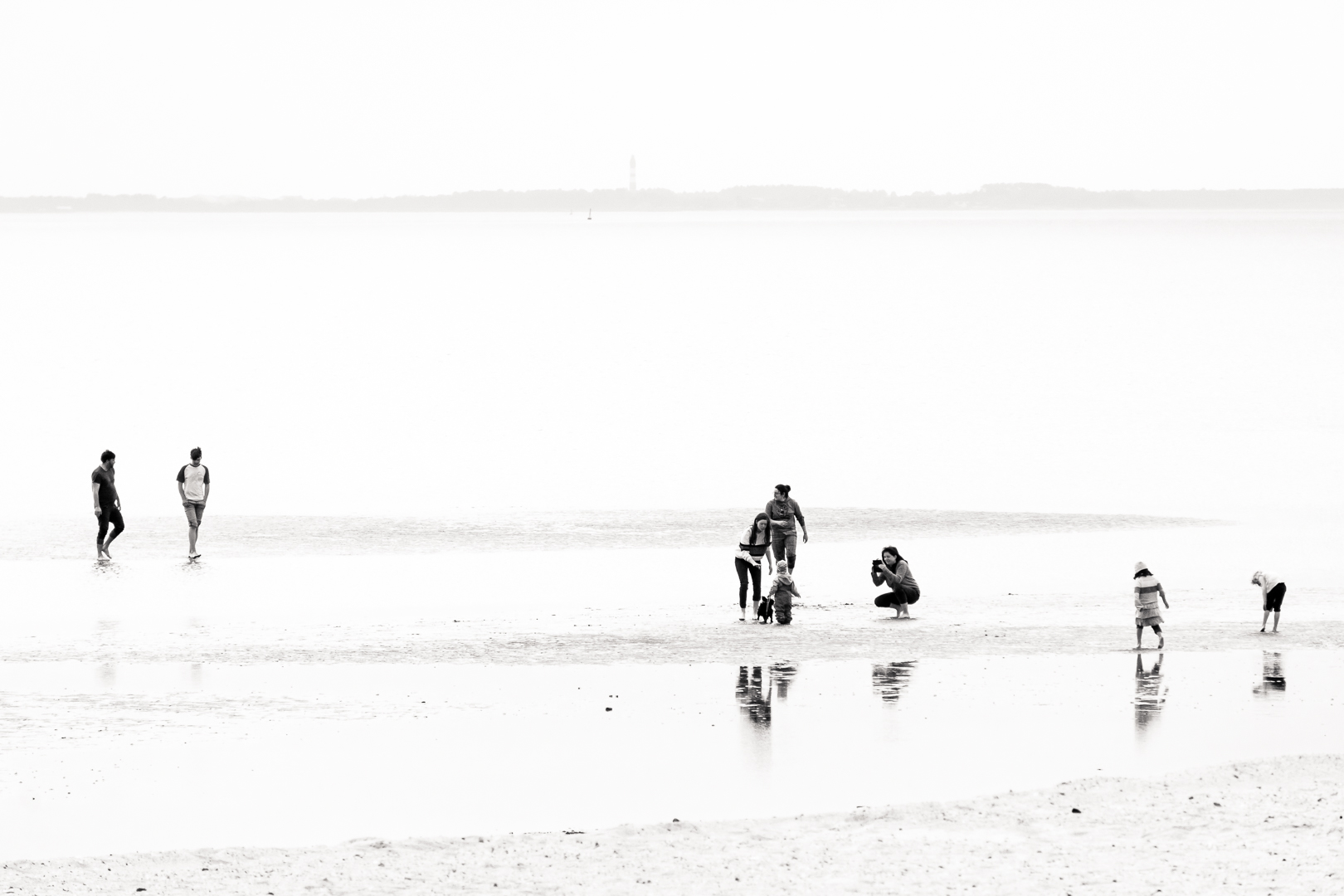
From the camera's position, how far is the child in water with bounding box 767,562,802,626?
18656 millimetres

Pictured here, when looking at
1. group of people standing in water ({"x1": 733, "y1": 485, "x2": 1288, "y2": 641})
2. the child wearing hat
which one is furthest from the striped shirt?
the child wearing hat

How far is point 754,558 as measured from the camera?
63.2 feet

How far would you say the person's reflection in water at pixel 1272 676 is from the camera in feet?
50.1

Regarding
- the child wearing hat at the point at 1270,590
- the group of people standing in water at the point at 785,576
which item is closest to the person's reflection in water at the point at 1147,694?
the group of people standing in water at the point at 785,576

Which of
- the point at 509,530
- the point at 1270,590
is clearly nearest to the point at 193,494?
the point at 509,530

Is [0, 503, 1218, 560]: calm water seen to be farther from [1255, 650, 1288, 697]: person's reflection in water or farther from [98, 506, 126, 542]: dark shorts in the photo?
[1255, 650, 1288, 697]: person's reflection in water

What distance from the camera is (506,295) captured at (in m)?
164

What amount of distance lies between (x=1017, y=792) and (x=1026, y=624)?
23.6 feet

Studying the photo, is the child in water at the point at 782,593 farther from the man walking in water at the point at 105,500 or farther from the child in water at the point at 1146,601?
the man walking in water at the point at 105,500

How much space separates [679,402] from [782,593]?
52.3 meters

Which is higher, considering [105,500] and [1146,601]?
[105,500]

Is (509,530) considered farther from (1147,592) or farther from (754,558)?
(1147,592)

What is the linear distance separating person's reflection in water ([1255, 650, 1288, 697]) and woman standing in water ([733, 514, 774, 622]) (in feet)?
18.2

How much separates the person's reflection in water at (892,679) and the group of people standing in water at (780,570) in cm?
218
